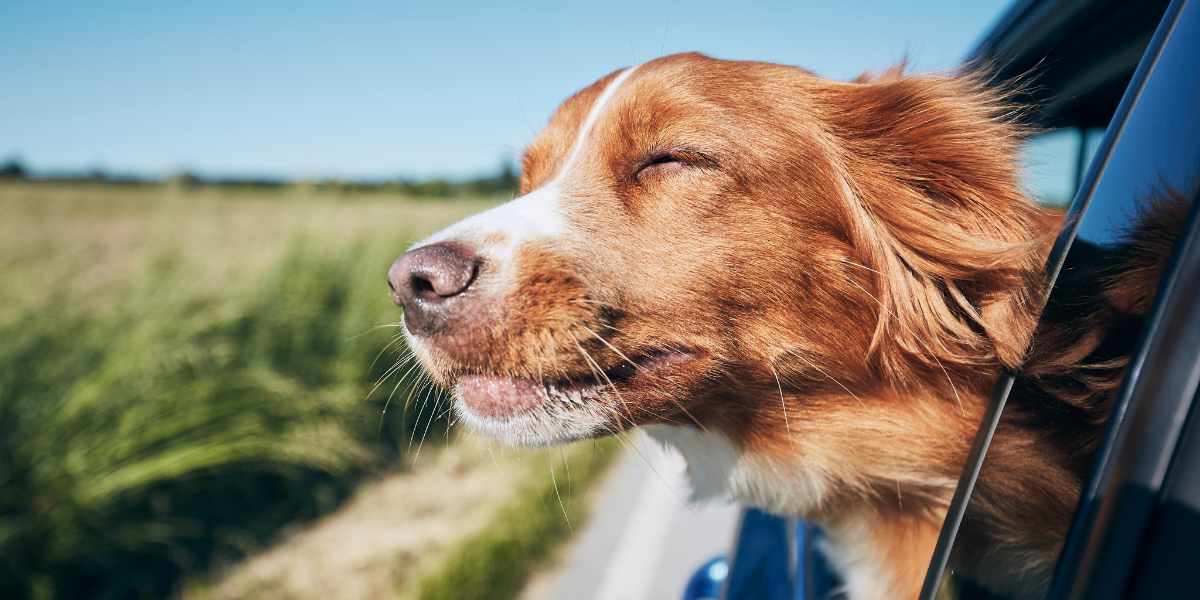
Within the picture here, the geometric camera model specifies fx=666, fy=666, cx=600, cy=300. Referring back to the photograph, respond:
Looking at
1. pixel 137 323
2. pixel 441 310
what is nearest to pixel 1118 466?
pixel 441 310

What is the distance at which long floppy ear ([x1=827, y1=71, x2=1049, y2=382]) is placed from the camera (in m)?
1.39

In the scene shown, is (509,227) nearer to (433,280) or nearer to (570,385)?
(433,280)

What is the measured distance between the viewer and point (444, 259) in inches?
57.0

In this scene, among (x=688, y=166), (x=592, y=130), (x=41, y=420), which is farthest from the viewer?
(x=41, y=420)

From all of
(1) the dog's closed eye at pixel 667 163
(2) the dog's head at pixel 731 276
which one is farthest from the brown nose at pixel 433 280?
(1) the dog's closed eye at pixel 667 163

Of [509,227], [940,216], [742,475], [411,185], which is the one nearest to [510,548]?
[742,475]

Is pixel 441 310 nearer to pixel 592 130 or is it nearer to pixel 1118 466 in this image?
pixel 592 130

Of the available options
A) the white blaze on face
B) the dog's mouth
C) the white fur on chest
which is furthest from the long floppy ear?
the white blaze on face

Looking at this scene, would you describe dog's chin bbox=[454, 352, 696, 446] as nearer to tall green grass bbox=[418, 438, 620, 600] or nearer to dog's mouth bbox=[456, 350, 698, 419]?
dog's mouth bbox=[456, 350, 698, 419]

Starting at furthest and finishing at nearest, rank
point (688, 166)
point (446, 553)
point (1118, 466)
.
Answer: point (446, 553)
point (688, 166)
point (1118, 466)

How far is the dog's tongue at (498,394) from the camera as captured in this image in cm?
149

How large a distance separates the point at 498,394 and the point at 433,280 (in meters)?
0.29

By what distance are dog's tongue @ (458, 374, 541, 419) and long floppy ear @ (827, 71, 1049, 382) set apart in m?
0.79

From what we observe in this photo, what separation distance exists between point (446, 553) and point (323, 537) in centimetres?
108
